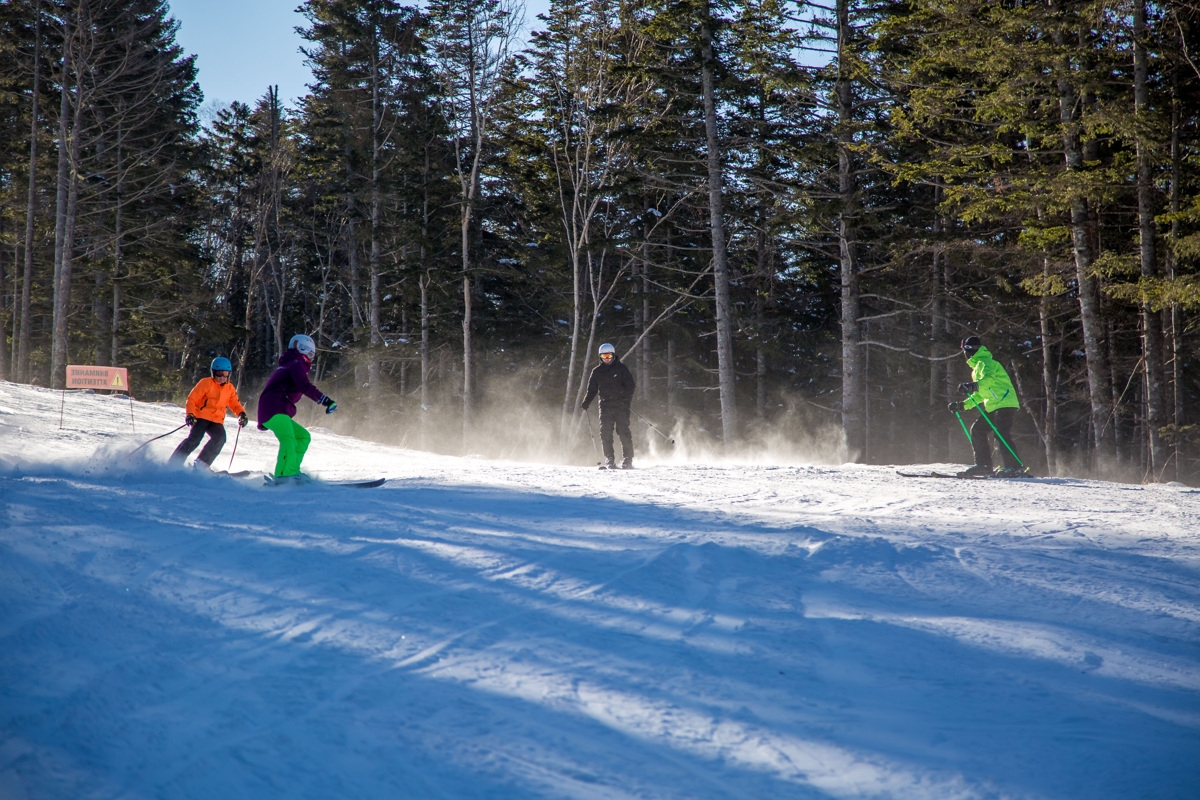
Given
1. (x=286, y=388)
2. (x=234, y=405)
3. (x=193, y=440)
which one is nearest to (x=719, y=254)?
(x=234, y=405)

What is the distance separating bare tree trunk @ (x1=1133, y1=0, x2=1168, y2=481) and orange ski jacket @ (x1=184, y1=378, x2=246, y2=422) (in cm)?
1448

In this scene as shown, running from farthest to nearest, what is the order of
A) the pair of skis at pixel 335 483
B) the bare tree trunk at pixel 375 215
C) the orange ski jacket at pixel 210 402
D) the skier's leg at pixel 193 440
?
1. the bare tree trunk at pixel 375 215
2. the orange ski jacket at pixel 210 402
3. the skier's leg at pixel 193 440
4. the pair of skis at pixel 335 483

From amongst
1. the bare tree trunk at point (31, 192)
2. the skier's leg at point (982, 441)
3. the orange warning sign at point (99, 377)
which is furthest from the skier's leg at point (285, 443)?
the bare tree trunk at point (31, 192)

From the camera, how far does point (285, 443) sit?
7598 mm

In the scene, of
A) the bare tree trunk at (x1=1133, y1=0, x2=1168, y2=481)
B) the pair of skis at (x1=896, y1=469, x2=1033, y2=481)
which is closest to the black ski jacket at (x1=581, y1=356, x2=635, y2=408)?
the pair of skis at (x1=896, y1=469, x2=1033, y2=481)

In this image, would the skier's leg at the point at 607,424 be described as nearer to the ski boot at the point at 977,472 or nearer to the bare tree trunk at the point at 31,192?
the ski boot at the point at 977,472

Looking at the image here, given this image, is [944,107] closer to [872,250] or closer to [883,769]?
[872,250]

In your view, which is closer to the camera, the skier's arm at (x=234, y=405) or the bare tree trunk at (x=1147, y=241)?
the skier's arm at (x=234, y=405)

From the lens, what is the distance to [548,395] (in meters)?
25.0

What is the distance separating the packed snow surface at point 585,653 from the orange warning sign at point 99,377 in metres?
6.53

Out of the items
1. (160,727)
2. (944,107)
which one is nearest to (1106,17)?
(944,107)

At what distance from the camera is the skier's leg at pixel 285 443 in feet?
24.7

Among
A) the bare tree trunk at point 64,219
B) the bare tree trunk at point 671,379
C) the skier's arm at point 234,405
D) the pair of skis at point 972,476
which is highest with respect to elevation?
the bare tree trunk at point 64,219

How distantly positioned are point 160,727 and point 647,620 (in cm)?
209
